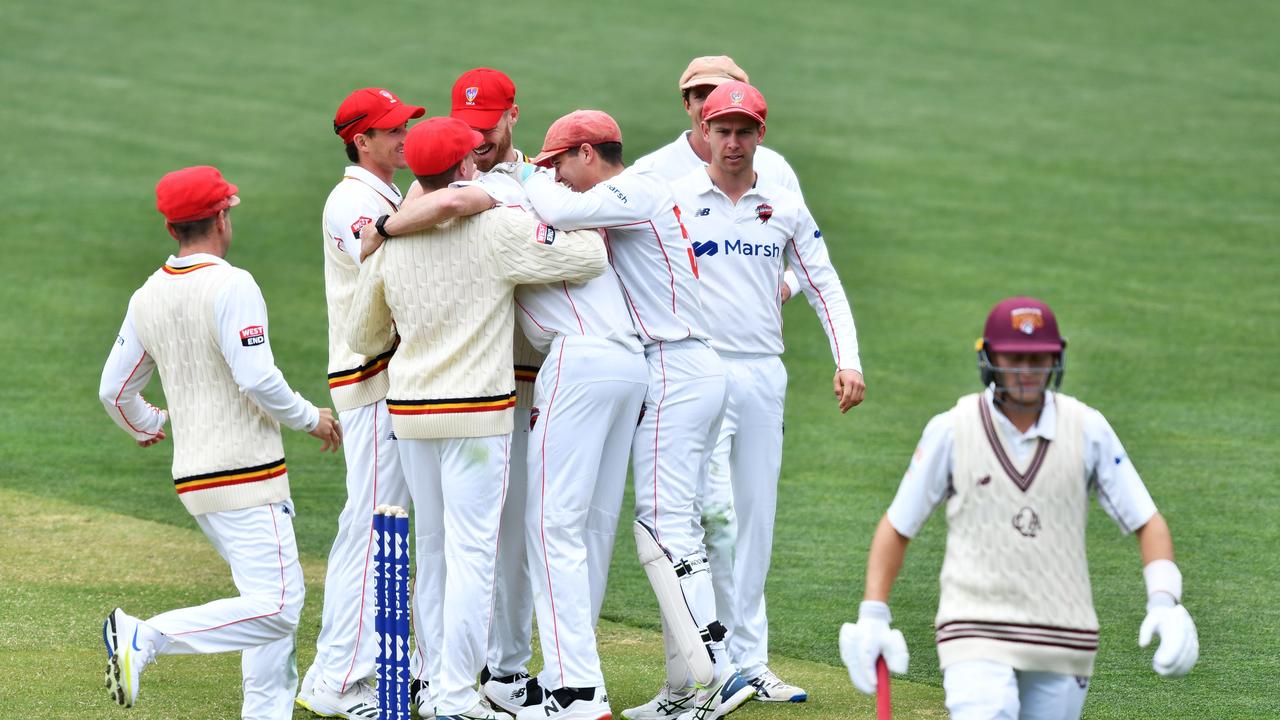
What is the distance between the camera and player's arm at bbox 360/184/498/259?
19.8 feet

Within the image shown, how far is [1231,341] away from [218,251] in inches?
457

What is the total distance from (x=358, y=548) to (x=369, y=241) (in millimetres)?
1293

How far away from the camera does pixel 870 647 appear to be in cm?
480

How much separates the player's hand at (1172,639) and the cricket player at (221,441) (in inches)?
116

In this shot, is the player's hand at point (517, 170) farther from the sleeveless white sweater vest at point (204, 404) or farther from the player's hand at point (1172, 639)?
the player's hand at point (1172, 639)

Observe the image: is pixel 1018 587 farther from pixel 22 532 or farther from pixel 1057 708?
pixel 22 532

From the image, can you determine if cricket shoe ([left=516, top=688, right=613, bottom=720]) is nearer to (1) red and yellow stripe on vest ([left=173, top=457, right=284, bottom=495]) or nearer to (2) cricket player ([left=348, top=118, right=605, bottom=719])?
(2) cricket player ([left=348, top=118, right=605, bottom=719])

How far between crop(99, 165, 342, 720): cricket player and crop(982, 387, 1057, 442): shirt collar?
2.47 metres

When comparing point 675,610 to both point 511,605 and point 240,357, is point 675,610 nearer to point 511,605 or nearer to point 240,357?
point 511,605

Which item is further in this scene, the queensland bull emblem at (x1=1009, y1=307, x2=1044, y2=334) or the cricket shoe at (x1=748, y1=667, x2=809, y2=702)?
the cricket shoe at (x1=748, y1=667, x2=809, y2=702)

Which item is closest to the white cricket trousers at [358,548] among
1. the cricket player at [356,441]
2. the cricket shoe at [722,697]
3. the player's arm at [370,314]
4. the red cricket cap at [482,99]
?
the cricket player at [356,441]

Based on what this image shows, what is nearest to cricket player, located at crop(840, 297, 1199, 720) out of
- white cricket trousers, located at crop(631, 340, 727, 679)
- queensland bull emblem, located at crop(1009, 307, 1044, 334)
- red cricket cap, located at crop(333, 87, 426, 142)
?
queensland bull emblem, located at crop(1009, 307, 1044, 334)

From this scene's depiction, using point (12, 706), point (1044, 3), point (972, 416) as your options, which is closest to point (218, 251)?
point (12, 706)

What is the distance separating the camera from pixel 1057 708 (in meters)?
4.83
